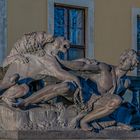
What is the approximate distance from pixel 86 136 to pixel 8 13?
6.26 metres

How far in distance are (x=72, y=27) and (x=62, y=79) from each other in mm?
7195

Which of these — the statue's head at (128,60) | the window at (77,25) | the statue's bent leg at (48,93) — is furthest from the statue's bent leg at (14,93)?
the window at (77,25)

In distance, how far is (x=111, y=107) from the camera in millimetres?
9164

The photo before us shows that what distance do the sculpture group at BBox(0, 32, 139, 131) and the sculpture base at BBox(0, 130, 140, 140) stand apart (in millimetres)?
100

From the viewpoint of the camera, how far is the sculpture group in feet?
29.8

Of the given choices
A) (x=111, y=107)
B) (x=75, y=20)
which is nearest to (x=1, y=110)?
(x=111, y=107)

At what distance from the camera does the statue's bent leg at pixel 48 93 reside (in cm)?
902

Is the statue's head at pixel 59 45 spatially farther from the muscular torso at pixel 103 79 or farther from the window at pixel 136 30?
the window at pixel 136 30

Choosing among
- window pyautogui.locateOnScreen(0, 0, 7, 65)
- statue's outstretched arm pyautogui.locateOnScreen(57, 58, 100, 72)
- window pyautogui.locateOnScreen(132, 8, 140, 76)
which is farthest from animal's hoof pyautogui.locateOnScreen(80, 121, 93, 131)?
window pyautogui.locateOnScreen(132, 8, 140, 76)

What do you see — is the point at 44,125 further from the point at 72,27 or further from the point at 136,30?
the point at 136,30

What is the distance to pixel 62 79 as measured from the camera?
9.18m

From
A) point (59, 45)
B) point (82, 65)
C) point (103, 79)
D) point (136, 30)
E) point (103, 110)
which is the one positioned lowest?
point (103, 110)

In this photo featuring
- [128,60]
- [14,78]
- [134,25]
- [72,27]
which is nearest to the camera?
[14,78]

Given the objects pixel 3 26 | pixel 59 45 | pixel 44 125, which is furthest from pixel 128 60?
pixel 3 26
